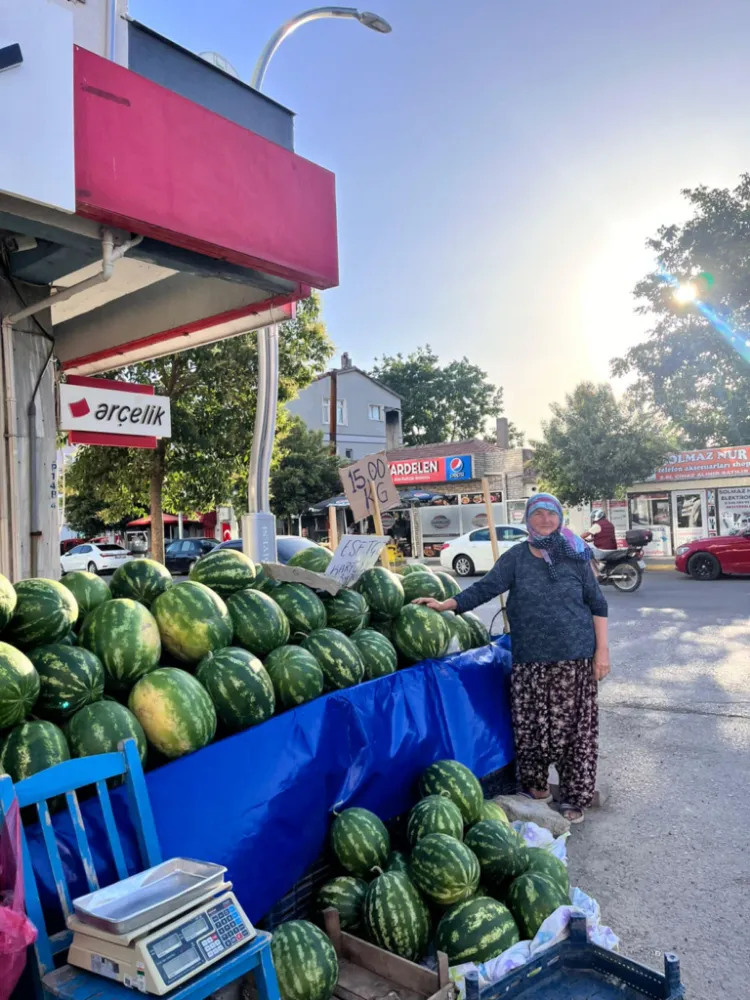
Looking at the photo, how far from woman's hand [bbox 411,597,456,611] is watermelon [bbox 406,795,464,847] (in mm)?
1348

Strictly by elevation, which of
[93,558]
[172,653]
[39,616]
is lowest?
[93,558]

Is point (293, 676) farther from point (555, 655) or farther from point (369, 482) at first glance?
point (369, 482)

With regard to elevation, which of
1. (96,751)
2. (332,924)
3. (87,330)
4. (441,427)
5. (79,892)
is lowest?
(332,924)

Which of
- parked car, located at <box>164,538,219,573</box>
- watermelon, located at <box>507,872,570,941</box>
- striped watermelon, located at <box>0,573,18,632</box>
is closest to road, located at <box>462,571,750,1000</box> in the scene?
watermelon, located at <box>507,872,570,941</box>

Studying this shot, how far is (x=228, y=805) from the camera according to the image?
284cm

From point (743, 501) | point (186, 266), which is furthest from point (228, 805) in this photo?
point (743, 501)

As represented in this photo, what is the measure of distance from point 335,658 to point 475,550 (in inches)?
749

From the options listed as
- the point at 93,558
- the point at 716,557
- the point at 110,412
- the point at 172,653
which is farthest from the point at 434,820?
the point at 93,558

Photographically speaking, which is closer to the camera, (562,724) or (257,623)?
(257,623)

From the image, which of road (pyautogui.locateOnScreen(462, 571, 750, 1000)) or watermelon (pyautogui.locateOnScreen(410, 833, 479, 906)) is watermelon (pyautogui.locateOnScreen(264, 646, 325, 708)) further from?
road (pyautogui.locateOnScreen(462, 571, 750, 1000))

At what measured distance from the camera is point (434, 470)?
33.2 meters

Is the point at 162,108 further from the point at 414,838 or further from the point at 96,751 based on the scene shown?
the point at 414,838

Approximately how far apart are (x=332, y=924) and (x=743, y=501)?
23.9m

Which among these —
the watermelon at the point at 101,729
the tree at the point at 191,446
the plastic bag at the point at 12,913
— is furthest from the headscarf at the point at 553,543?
the tree at the point at 191,446
